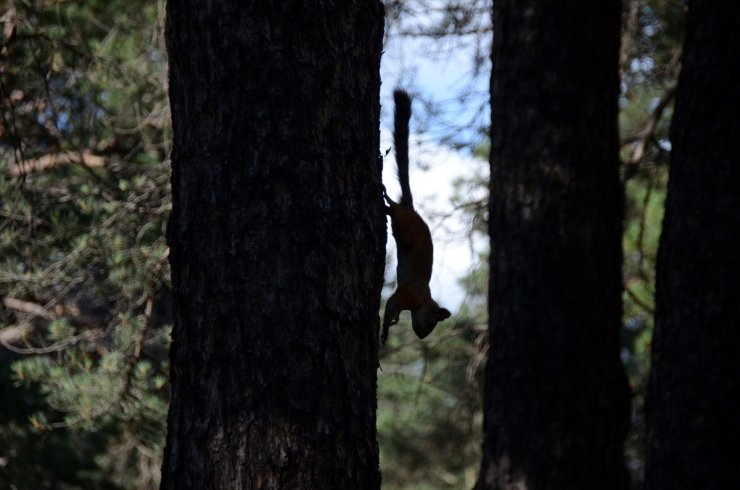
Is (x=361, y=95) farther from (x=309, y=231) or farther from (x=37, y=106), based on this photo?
(x=37, y=106)

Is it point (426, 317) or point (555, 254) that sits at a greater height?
point (555, 254)

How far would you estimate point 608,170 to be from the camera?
434 cm

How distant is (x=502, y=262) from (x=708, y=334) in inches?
39.2

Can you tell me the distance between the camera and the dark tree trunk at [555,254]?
4059mm

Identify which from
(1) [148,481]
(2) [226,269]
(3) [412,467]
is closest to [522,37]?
(2) [226,269]

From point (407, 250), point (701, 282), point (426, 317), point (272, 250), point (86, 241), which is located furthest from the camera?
point (86, 241)

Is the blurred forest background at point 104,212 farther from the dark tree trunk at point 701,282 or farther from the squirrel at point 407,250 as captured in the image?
the dark tree trunk at point 701,282

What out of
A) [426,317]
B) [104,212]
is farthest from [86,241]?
[426,317]

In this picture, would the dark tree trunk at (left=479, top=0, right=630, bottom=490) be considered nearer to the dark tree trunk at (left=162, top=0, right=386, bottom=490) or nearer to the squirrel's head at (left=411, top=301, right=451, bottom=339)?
A: the squirrel's head at (left=411, top=301, right=451, bottom=339)

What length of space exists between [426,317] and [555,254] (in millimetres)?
718

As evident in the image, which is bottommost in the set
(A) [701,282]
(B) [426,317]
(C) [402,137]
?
(B) [426,317]

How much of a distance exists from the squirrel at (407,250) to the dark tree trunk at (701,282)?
1042 millimetres

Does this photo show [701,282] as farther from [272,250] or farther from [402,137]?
[272,250]

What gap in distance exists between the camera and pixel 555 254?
13.8ft
